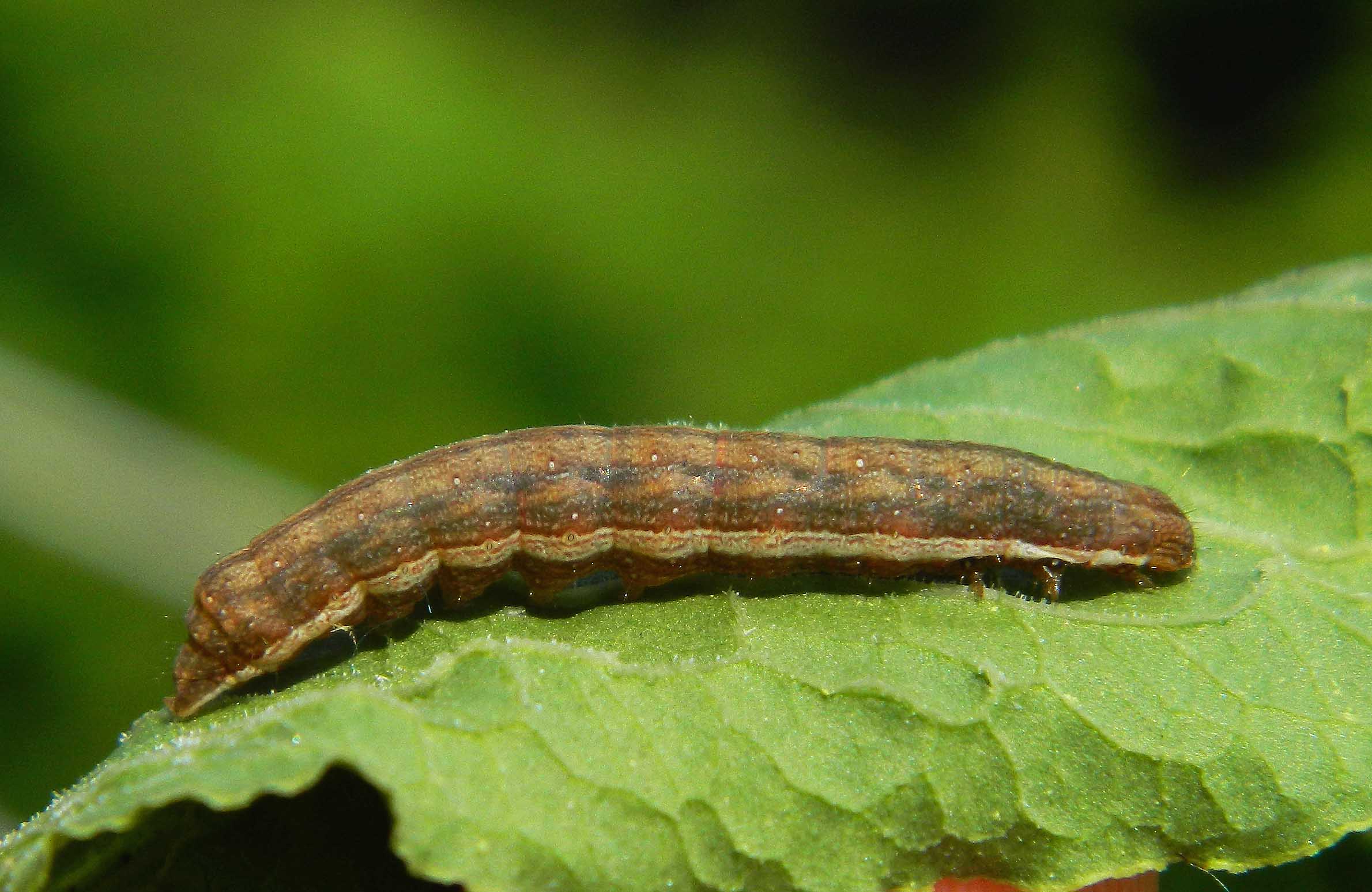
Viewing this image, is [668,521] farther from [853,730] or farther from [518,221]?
[518,221]

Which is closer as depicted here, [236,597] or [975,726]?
[975,726]

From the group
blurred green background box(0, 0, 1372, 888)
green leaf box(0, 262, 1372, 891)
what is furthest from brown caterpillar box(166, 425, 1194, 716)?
blurred green background box(0, 0, 1372, 888)

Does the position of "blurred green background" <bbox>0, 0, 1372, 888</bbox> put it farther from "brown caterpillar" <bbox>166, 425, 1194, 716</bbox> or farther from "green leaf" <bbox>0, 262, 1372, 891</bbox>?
"green leaf" <bbox>0, 262, 1372, 891</bbox>

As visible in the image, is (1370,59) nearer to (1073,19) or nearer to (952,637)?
(1073,19)

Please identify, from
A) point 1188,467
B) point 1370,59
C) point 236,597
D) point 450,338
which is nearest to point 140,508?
point 450,338

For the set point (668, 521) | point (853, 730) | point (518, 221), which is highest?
point (518, 221)

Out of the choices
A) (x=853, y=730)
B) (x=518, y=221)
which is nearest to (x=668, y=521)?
(x=853, y=730)
